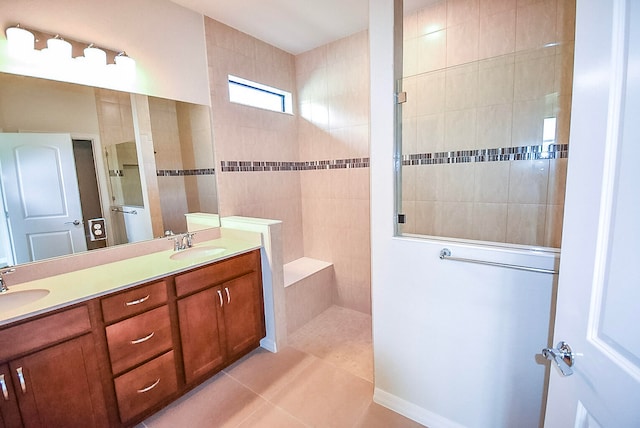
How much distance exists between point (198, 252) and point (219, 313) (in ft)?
1.70

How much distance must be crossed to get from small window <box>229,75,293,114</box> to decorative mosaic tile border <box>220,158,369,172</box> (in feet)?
1.87

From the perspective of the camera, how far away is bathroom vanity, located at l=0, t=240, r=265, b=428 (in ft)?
3.92

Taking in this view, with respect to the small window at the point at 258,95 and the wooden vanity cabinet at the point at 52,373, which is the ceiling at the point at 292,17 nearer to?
the small window at the point at 258,95

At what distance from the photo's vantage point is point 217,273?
191 centimetres

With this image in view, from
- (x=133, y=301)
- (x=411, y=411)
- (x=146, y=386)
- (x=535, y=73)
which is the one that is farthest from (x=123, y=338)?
(x=535, y=73)

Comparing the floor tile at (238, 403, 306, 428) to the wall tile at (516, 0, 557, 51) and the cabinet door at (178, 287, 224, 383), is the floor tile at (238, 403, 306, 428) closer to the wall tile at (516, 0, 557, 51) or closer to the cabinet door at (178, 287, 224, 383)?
the cabinet door at (178, 287, 224, 383)

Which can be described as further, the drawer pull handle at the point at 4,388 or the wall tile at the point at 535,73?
the wall tile at the point at 535,73

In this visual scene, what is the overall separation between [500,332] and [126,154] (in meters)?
2.47

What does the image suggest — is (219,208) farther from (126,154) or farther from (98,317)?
(98,317)

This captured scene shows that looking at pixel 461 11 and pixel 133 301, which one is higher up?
pixel 461 11

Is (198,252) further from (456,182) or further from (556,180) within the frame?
(556,180)

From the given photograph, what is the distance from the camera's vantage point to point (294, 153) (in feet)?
10.4

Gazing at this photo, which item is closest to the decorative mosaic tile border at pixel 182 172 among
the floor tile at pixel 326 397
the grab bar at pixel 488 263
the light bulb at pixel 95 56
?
the light bulb at pixel 95 56

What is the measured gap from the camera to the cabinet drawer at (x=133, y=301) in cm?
142
